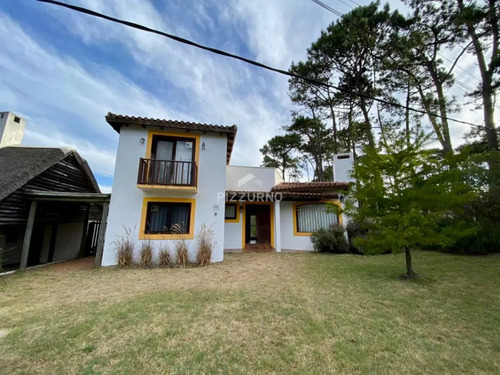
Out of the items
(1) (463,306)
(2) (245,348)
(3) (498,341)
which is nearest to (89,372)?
(2) (245,348)

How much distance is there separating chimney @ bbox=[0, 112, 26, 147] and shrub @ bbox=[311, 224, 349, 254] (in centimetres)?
1669

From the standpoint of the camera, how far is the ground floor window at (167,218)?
8266mm

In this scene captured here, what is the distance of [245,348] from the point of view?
9.24ft

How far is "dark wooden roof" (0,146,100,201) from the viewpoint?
24.0 ft

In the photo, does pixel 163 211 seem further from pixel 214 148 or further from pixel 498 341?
pixel 498 341

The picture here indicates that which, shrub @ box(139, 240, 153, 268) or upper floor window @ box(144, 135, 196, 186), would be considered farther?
upper floor window @ box(144, 135, 196, 186)

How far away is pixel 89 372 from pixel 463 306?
6317 millimetres

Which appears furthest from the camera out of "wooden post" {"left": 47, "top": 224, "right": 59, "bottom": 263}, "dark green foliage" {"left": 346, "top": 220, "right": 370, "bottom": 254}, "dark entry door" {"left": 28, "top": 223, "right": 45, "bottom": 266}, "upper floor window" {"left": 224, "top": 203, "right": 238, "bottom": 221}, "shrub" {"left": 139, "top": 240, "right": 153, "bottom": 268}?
"upper floor window" {"left": 224, "top": 203, "right": 238, "bottom": 221}

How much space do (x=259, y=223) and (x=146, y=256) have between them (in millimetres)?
6955

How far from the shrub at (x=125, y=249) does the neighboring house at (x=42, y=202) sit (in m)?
1.57

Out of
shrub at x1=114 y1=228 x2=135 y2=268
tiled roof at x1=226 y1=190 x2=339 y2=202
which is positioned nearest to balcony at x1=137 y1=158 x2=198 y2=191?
shrub at x1=114 y1=228 x2=135 y2=268

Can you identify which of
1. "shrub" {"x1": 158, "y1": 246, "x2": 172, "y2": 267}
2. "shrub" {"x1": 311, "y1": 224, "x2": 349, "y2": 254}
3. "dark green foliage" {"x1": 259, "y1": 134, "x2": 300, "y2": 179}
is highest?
"dark green foliage" {"x1": 259, "y1": 134, "x2": 300, "y2": 179}

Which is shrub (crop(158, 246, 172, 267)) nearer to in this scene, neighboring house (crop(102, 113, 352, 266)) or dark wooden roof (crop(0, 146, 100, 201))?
neighboring house (crop(102, 113, 352, 266))

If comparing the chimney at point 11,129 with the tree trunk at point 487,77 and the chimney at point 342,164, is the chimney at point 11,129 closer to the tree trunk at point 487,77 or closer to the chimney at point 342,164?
the chimney at point 342,164
